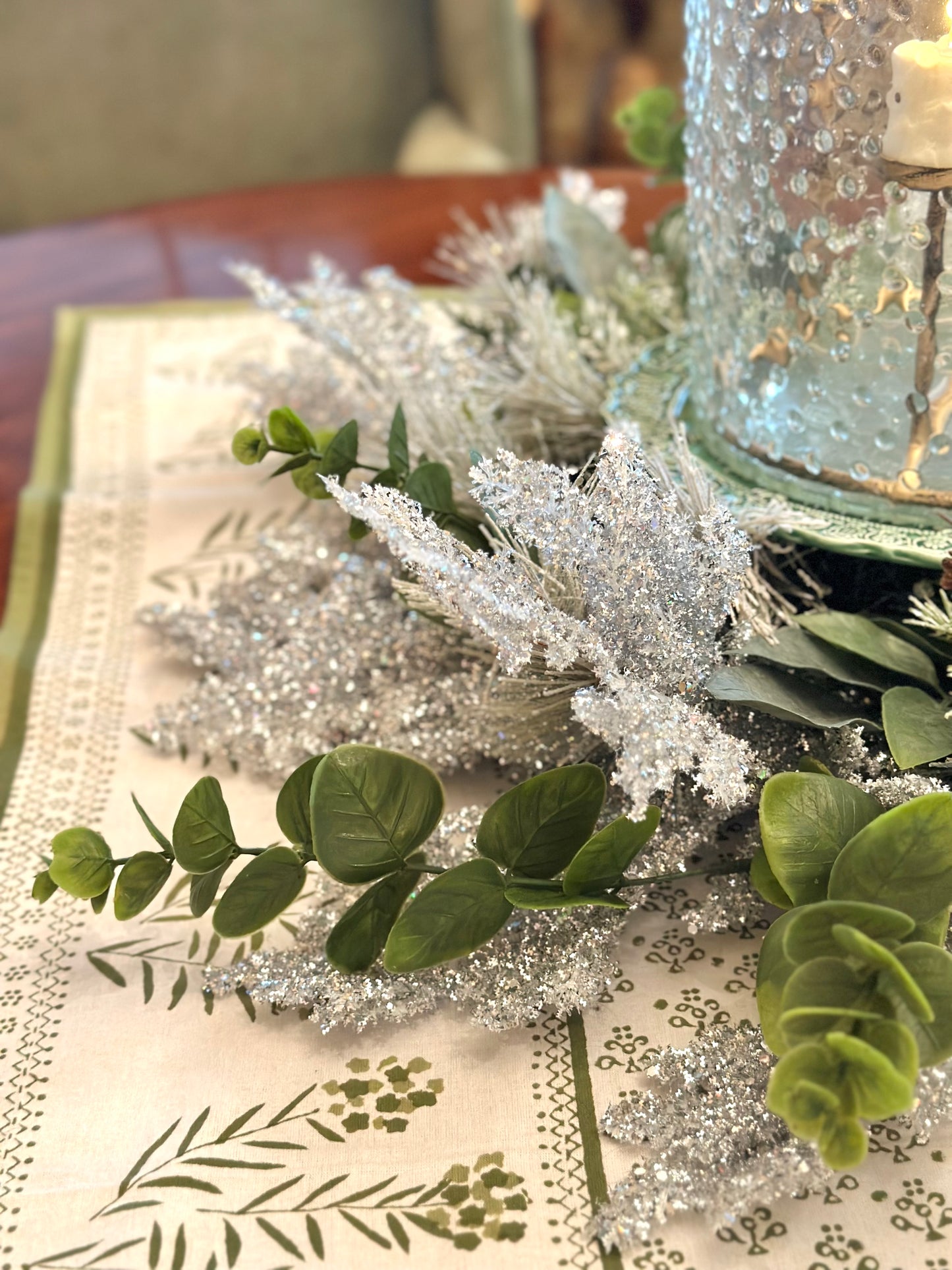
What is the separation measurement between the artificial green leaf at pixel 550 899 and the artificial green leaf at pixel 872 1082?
0.08m

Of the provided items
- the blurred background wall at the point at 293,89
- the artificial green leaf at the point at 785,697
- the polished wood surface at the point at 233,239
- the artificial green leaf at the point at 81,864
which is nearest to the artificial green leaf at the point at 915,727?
the artificial green leaf at the point at 785,697

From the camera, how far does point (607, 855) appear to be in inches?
13.0

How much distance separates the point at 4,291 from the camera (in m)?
0.94

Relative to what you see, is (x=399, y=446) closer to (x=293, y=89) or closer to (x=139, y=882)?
(x=139, y=882)

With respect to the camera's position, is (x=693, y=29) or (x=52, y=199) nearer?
(x=693, y=29)

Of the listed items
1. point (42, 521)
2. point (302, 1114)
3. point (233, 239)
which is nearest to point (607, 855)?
point (302, 1114)

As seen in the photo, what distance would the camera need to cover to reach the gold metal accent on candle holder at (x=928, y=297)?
1.24ft

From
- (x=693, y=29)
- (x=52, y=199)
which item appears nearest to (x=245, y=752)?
(x=693, y=29)

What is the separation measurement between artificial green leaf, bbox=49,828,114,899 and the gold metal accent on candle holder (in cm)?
29

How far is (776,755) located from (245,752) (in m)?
0.20

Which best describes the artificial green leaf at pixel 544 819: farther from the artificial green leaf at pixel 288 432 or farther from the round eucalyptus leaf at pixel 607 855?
the artificial green leaf at pixel 288 432

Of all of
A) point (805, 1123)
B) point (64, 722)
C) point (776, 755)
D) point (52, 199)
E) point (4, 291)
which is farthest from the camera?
point (52, 199)

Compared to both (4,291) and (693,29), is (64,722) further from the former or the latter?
(4,291)

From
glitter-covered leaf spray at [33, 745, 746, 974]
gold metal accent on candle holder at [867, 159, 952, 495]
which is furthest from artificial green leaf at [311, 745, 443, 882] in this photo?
gold metal accent on candle holder at [867, 159, 952, 495]
